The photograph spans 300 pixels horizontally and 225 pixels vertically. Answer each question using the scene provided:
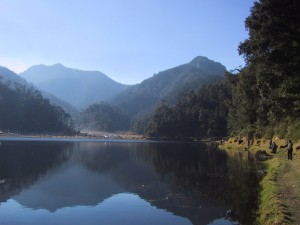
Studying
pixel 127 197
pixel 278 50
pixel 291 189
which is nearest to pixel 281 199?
pixel 291 189

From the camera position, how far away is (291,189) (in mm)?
24234

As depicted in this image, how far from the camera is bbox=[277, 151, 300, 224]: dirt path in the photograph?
18.1 meters

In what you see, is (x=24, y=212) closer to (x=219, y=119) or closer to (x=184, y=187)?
(x=184, y=187)

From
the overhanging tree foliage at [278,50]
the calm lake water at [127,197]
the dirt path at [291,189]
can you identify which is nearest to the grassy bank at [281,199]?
the dirt path at [291,189]

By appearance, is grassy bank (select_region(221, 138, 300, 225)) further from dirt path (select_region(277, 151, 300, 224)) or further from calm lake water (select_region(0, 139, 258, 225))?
calm lake water (select_region(0, 139, 258, 225))

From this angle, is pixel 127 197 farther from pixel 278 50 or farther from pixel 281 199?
pixel 278 50

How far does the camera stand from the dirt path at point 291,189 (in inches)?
713

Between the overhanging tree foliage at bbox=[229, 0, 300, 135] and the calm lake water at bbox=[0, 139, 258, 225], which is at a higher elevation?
the overhanging tree foliage at bbox=[229, 0, 300, 135]

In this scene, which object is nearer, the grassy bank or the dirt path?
the grassy bank

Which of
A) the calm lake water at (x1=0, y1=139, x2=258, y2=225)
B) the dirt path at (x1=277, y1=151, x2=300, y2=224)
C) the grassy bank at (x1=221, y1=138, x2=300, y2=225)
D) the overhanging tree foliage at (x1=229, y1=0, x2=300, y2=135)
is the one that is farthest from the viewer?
the overhanging tree foliage at (x1=229, y1=0, x2=300, y2=135)

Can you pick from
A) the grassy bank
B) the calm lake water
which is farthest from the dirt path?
the calm lake water

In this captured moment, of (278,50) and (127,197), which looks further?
(278,50)

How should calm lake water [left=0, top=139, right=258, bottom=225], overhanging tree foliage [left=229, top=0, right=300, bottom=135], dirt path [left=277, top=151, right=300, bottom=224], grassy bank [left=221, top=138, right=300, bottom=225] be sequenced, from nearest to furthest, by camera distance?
grassy bank [left=221, top=138, right=300, bottom=225], dirt path [left=277, top=151, right=300, bottom=224], calm lake water [left=0, top=139, right=258, bottom=225], overhanging tree foliage [left=229, top=0, right=300, bottom=135]

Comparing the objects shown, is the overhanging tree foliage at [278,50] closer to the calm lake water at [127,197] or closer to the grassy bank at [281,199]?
the grassy bank at [281,199]
